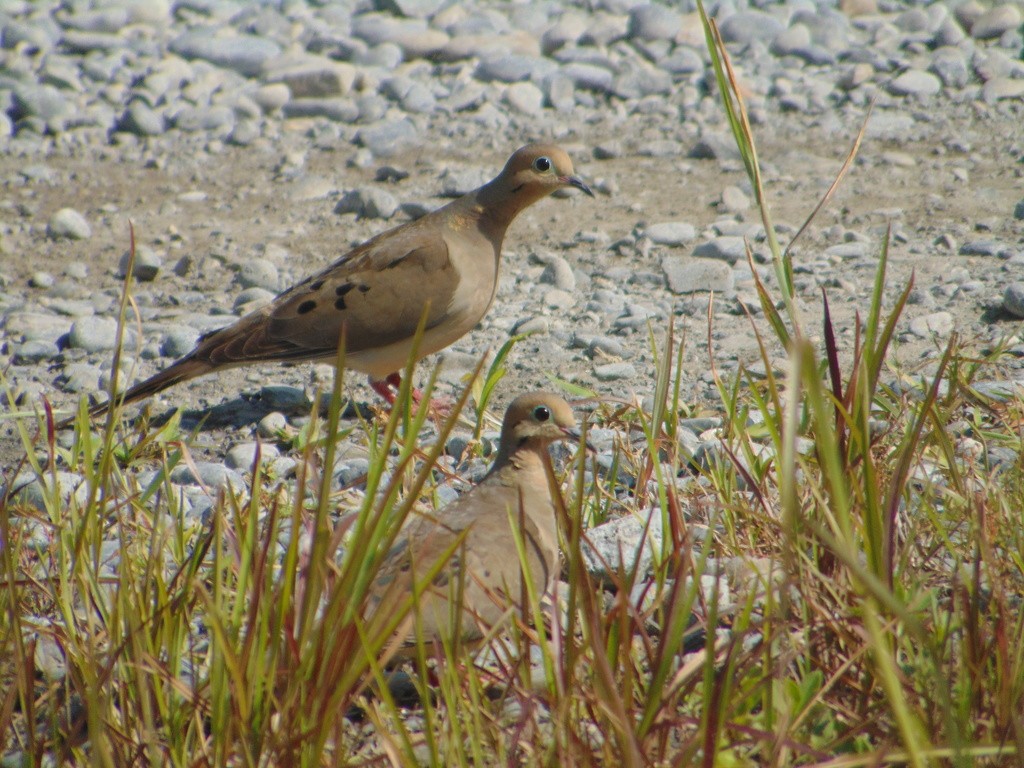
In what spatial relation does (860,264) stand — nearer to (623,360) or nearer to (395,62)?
(623,360)

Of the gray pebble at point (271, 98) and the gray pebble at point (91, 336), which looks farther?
the gray pebble at point (271, 98)

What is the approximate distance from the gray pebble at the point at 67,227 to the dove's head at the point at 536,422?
3.99m

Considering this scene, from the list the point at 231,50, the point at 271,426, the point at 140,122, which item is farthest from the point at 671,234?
the point at 231,50

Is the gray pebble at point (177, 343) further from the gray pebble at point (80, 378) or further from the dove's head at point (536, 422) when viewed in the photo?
the dove's head at point (536, 422)

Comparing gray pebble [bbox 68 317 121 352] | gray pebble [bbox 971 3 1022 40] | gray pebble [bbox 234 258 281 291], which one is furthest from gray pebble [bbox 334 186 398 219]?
gray pebble [bbox 971 3 1022 40]

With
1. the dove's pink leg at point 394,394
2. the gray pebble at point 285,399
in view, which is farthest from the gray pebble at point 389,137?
the gray pebble at point 285,399

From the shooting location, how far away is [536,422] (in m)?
3.38

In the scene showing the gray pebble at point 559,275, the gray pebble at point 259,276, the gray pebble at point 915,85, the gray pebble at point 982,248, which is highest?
the gray pebble at point 915,85

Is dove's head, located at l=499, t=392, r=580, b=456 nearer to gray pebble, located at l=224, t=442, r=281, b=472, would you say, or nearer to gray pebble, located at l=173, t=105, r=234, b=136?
gray pebble, located at l=224, t=442, r=281, b=472

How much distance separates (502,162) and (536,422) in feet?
13.9

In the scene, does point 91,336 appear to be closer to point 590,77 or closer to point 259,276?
point 259,276

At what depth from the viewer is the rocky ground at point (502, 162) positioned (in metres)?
5.25

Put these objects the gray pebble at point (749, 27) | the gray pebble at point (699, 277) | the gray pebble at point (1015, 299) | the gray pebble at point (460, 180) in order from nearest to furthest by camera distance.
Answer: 1. the gray pebble at point (1015, 299)
2. the gray pebble at point (699, 277)
3. the gray pebble at point (460, 180)
4. the gray pebble at point (749, 27)

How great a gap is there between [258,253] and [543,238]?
4.60 ft
